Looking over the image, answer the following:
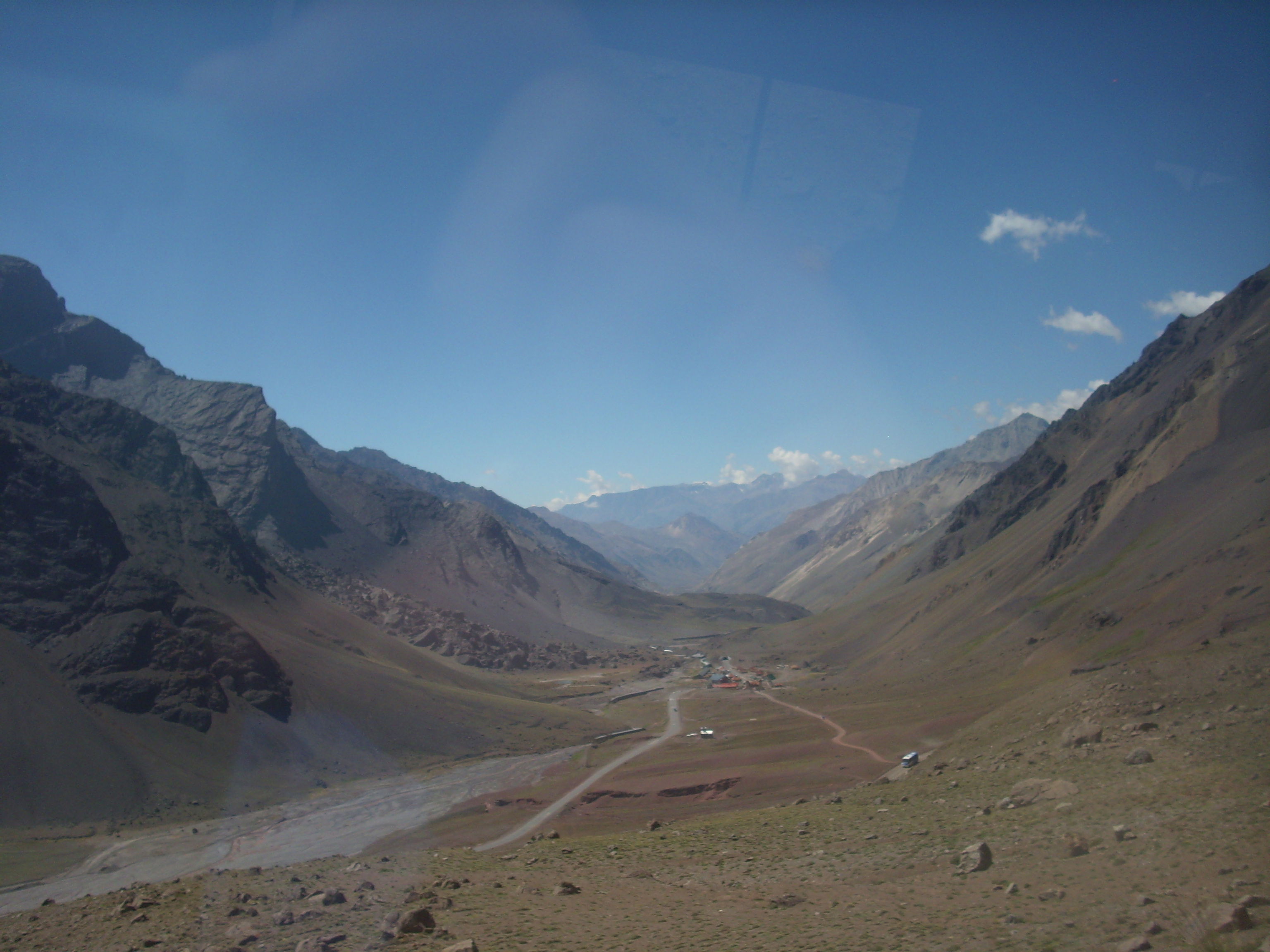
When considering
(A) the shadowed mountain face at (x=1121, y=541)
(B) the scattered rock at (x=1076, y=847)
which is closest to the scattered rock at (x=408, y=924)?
(B) the scattered rock at (x=1076, y=847)

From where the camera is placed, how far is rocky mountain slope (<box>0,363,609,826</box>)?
59219 mm

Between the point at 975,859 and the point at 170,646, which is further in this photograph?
the point at 170,646

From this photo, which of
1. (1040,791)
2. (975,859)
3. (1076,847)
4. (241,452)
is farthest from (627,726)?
(241,452)

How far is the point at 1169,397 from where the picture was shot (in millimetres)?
127750

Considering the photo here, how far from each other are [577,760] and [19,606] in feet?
188

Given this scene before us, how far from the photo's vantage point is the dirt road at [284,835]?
45.1 m

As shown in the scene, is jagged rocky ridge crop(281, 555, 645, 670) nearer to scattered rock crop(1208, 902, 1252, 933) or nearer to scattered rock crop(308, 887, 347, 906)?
scattered rock crop(308, 887, 347, 906)

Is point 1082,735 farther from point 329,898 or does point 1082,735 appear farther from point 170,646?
point 170,646

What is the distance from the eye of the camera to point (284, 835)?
55531 millimetres

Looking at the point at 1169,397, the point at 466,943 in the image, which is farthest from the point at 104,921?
the point at 1169,397

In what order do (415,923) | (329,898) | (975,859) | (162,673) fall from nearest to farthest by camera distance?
(415,923) < (975,859) < (329,898) < (162,673)

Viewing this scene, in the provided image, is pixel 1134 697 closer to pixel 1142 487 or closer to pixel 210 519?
pixel 1142 487

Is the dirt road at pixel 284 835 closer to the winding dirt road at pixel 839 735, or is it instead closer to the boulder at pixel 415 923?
the winding dirt road at pixel 839 735

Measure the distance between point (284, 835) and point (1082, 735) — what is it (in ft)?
182
